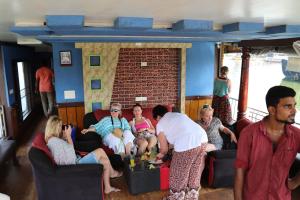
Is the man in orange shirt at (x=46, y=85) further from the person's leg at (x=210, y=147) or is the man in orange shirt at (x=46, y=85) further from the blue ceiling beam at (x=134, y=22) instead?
the blue ceiling beam at (x=134, y=22)

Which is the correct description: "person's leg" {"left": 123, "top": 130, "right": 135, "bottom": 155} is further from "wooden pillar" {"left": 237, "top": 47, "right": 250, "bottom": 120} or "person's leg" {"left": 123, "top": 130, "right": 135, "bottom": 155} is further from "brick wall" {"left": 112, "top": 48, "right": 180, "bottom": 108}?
"wooden pillar" {"left": 237, "top": 47, "right": 250, "bottom": 120}

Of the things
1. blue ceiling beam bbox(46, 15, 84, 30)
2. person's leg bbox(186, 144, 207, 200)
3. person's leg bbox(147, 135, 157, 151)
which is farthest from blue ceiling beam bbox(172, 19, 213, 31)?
person's leg bbox(147, 135, 157, 151)

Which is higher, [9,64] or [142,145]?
[9,64]

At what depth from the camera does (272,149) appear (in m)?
1.52

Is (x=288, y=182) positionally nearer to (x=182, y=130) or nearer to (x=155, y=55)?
(x=182, y=130)

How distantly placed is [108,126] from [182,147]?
1767 mm

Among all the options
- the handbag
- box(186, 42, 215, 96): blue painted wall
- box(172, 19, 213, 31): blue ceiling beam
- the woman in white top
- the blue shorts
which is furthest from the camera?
box(186, 42, 215, 96): blue painted wall

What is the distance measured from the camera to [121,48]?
5.04 meters

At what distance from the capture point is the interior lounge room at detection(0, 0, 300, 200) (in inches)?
62.6

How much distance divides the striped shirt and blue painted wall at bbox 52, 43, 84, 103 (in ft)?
3.74

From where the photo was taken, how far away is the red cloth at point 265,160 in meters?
1.50

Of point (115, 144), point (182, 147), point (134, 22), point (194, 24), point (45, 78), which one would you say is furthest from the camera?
point (45, 78)

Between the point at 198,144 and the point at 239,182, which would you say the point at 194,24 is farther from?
the point at 239,182

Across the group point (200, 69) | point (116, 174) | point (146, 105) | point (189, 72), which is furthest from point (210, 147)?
point (200, 69)
